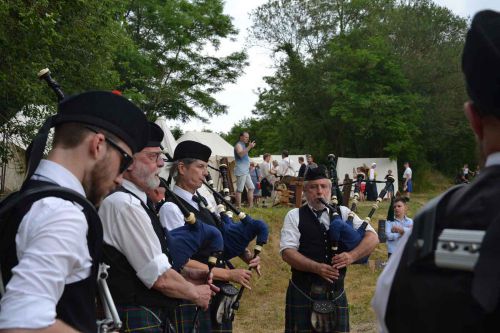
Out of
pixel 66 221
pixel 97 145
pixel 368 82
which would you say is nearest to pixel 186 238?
pixel 97 145

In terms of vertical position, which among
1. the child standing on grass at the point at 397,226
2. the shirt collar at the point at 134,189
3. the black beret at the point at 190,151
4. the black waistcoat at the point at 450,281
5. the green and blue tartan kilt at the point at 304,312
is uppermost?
the black beret at the point at 190,151

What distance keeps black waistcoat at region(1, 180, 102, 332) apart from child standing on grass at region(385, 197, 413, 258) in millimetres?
5743

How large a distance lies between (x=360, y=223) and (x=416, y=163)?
27.0 metres

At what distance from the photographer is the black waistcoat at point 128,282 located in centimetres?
287

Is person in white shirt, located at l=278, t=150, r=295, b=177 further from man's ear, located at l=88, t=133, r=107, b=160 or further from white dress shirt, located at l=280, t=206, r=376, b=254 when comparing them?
man's ear, located at l=88, t=133, r=107, b=160

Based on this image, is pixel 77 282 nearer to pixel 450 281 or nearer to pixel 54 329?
pixel 54 329

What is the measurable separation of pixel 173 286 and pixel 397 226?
16.4ft

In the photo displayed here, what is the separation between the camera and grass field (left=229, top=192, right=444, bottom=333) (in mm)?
8023

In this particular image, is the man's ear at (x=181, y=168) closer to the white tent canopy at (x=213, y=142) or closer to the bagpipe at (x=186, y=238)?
the bagpipe at (x=186, y=238)

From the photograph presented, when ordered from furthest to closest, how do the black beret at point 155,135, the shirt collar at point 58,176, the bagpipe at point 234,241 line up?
1. the bagpipe at point 234,241
2. the black beret at point 155,135
3. the shirt collar at point 58,176

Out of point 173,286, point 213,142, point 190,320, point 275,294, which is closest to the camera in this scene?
point 173,286

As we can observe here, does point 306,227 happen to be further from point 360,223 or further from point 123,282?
point 123,282

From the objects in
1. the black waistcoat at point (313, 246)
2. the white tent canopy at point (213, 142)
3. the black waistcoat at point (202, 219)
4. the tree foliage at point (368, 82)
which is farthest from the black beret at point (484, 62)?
the tree foliage at point (368, 82)

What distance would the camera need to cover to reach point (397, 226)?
7395 mm
